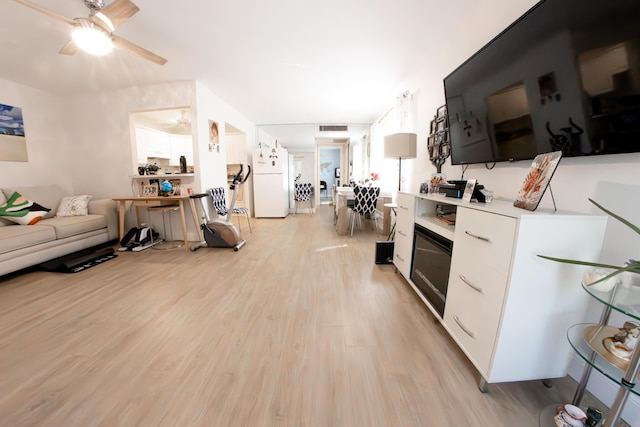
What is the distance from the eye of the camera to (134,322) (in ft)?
4.96

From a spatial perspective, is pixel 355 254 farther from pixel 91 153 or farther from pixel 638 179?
pixel 91 153

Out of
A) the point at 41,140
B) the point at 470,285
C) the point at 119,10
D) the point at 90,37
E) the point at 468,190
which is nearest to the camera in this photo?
the point at 470,285

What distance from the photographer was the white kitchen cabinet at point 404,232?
1875 mm

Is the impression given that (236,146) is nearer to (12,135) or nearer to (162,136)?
(162,136)

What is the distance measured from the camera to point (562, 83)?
3.23 ft

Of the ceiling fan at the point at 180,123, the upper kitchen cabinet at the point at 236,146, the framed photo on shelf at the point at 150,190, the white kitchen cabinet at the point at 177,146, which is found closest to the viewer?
the framed photo on shelf at the point at 150,190

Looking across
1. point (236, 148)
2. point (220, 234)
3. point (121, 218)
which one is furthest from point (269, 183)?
point (121, 218)

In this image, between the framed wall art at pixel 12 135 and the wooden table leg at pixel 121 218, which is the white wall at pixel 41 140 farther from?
the wooden table leg at pixel 121 218

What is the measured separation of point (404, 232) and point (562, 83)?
133cm

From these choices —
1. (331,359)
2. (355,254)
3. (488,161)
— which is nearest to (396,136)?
(488,161)

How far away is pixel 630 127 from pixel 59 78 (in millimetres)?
5392

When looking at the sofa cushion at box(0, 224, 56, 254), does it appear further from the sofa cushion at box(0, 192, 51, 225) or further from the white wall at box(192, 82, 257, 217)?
the white wall at box(192, 82, 257, 217)

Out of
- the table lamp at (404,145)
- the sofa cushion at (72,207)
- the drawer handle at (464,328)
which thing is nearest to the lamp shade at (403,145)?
the table lamp at (404,145)

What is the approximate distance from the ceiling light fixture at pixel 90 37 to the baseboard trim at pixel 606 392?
3.79m
